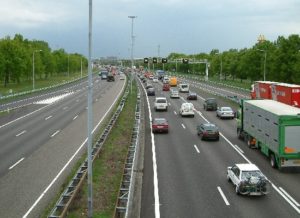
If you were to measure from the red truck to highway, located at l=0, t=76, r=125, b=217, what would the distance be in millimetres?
16462

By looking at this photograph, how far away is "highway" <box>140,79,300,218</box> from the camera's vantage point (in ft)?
68.5

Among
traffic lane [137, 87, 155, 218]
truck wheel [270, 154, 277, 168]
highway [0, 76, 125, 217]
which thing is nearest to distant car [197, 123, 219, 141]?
traffic lane [137, 87, 155, 218]

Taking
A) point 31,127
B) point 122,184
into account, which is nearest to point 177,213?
point 122,184

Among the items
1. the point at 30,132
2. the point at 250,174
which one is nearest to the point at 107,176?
the point at 250,174

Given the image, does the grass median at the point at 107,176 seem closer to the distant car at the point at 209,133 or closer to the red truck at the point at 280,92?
the distant car at the point at 209,133

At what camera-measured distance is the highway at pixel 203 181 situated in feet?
68.5

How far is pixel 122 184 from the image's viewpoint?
891 inches

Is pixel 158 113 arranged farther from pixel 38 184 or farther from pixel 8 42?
pixel 8 42

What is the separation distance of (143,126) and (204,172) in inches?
754

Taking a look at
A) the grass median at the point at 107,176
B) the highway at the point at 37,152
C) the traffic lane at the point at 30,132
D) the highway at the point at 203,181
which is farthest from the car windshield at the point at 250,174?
the traffic lane at the point at 30,132

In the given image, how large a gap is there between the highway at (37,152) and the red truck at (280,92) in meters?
16.5

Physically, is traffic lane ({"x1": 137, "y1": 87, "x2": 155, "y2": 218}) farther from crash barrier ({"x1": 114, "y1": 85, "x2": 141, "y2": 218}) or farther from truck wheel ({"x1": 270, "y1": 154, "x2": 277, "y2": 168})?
truck wheel ({"x1": 270, "y1": 154, "x2": 277, "y2": 168})

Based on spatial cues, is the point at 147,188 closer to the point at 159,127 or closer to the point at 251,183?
the point at 251,183

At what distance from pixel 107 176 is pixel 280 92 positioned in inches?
878
